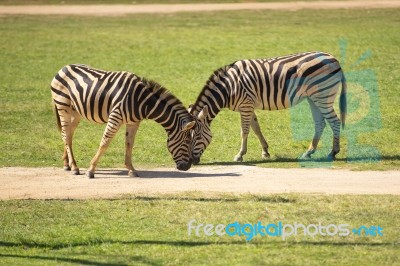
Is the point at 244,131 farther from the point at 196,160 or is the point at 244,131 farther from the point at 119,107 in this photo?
the point at 119,107

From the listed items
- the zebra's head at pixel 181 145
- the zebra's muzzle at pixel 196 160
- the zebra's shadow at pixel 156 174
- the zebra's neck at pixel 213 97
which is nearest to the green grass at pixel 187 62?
the zebra's muzzle at pixel 196 160

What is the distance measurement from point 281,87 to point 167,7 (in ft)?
76.5

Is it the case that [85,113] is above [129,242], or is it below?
above

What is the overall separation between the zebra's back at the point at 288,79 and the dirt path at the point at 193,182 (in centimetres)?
183

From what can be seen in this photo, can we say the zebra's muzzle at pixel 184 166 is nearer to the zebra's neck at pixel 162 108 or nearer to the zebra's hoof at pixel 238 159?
the zebra's neck at pixel 162 108

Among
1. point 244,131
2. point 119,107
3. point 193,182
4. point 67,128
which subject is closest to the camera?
point 193,182

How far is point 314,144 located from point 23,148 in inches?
214

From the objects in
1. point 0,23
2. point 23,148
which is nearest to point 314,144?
point 23,148

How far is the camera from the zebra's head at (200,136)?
17.1 meters

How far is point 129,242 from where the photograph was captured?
41.7 ft

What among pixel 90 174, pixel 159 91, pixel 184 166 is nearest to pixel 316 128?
pixel 184 166

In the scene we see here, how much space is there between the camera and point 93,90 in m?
16.4

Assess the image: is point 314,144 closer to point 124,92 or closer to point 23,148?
point 124,92

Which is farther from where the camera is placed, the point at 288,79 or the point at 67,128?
the point at 288,79
